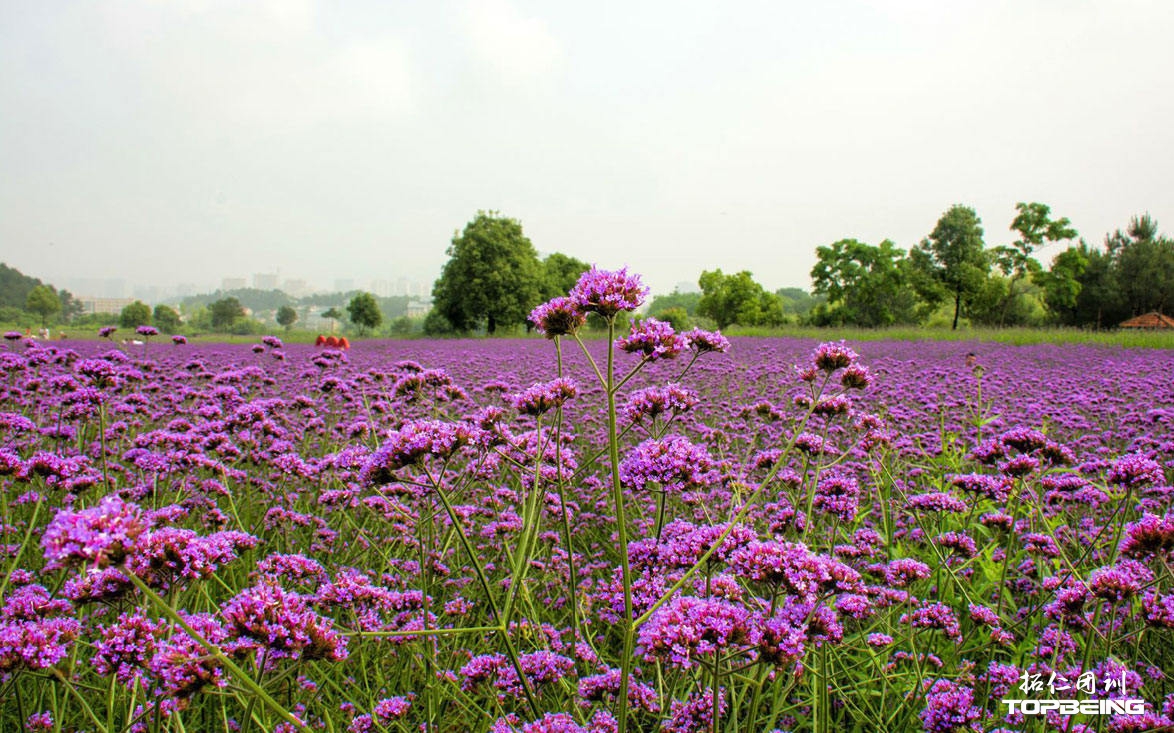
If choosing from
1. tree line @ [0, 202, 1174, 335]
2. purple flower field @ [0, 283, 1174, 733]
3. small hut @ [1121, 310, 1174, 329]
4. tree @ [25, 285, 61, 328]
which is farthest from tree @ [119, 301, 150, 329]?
small hut @ [1121, 310, 1174, 329]

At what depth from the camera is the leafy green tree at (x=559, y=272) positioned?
2076 inches

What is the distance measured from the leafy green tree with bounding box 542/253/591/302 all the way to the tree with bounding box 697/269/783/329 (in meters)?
14.3

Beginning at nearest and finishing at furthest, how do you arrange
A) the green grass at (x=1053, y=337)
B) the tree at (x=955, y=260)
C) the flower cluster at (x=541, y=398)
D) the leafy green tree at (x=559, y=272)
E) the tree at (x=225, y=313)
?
the flower cluster at (x=541, y=398) < the green grass at (x=1053, y=337) < the tree at (x=955, y=260) < the leafy green tree at (x=559, y=272) < the tree at (x=225, y=313)

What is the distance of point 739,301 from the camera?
6344cm

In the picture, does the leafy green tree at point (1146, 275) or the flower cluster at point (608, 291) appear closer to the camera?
the flower cluster at point (608, 291)

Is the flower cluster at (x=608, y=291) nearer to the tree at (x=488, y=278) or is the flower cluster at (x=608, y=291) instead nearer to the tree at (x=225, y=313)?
the tree at (x=488, y=278)

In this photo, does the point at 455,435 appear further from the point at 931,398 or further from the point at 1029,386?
the point at 1029,386

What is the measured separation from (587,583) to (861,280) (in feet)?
173

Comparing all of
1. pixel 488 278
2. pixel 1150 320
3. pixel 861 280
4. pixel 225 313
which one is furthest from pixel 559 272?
pixel 225 313

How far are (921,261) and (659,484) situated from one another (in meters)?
53.6

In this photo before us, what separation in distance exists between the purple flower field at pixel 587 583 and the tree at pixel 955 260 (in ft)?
154

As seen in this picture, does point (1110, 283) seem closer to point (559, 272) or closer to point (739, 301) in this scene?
point (739, 301)

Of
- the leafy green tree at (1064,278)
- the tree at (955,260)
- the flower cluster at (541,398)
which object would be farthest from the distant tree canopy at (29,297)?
the leafy green tree at (1064,278)

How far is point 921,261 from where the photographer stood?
48.1 metres
